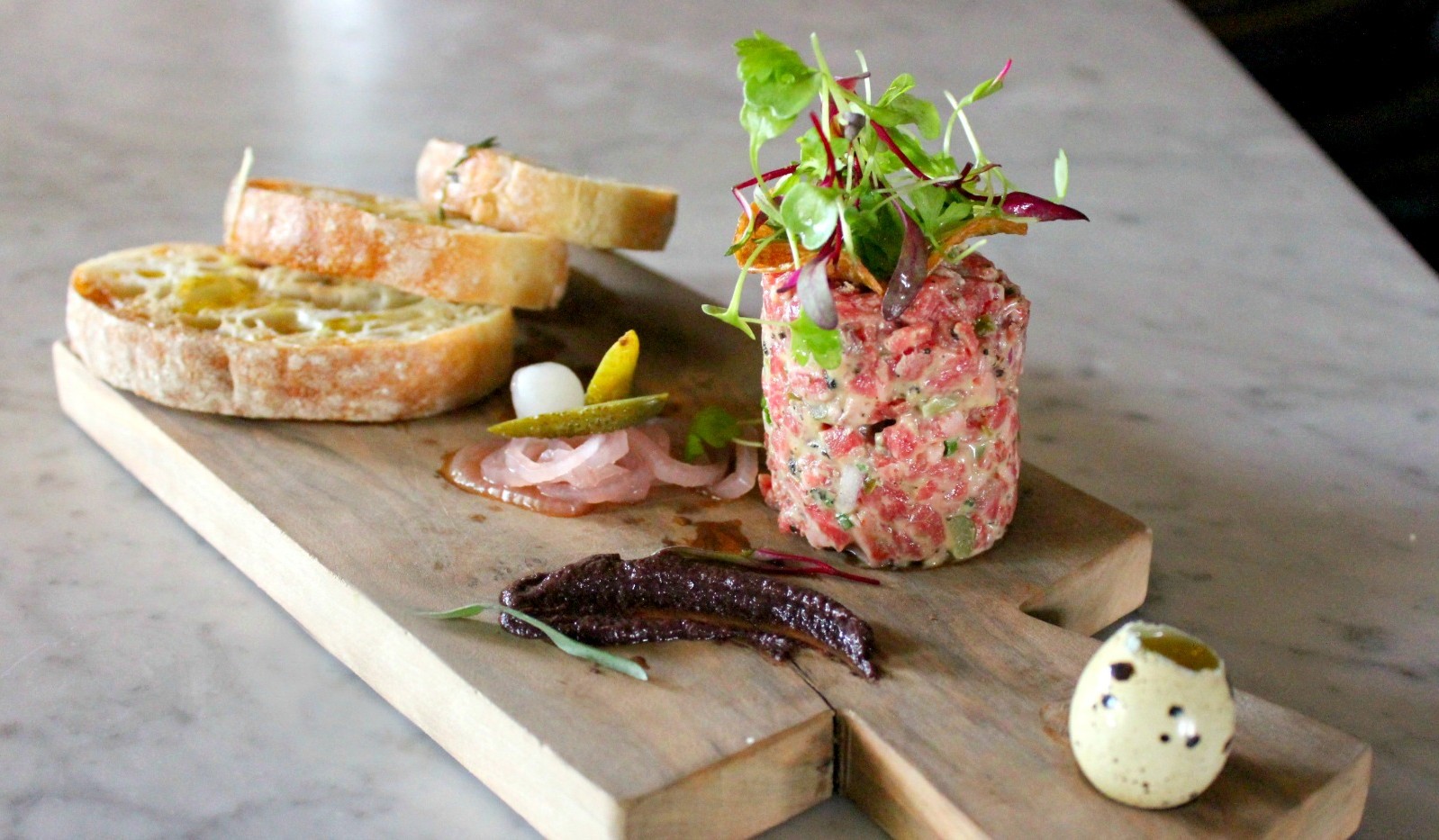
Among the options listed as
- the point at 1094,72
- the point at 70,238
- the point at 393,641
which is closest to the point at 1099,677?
the point at 393,641

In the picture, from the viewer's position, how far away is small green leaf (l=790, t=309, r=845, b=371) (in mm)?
2160

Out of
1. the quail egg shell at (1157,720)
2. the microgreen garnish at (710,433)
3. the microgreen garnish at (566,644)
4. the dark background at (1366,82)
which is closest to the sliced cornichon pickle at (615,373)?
the microgreen garnish at (710,433)

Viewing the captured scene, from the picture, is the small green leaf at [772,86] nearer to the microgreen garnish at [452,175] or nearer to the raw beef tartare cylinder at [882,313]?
the raw beef tartare cylinder at [882,313]

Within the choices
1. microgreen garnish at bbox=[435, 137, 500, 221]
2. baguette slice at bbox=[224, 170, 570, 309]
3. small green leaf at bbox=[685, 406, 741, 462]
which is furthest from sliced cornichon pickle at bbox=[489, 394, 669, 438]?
microgreen garnish at bbox=[435, 137, 500, 221]

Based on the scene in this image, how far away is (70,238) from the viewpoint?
387 cm

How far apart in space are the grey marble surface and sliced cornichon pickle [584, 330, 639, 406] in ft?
2.32

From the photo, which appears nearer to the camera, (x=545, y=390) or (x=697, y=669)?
(x=697, y=669)

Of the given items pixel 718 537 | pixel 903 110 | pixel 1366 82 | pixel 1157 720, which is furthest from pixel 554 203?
pixel 1366 82

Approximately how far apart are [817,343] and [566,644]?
1.86ft

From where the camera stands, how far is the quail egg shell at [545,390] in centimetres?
280

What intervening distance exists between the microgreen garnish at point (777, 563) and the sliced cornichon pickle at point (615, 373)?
1.59 ft

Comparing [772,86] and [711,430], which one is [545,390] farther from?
[772,86]

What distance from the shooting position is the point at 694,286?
378cm

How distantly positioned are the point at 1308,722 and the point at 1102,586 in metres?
0.51
